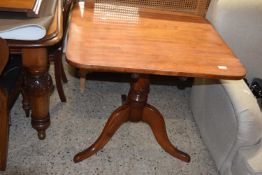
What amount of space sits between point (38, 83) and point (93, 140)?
1.80ft

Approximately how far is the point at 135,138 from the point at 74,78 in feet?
2.51

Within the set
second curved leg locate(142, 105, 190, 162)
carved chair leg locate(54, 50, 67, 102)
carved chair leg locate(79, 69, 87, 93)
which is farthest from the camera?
carved chair leg locate(79, 69, 87, 93)

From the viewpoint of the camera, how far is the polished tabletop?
1100mm

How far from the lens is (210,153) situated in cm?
177

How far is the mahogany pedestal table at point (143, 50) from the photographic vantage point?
3.62 feet

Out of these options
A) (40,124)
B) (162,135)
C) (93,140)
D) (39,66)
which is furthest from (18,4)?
(162,135)

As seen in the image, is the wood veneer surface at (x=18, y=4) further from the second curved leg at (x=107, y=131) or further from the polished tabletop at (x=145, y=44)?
the second curved leg at (x=107, y=131)

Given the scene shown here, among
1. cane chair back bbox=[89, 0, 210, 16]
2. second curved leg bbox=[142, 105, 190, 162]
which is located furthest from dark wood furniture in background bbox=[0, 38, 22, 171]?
second curved leg bbox=[142, 105, 190, 162]

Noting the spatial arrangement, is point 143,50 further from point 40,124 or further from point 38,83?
point 40,124

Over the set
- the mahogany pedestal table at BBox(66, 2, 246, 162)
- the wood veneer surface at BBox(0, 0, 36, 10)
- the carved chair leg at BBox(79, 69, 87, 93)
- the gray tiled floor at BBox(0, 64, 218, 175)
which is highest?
the wood veneer surface at BBox(0, 0, 36, 10)

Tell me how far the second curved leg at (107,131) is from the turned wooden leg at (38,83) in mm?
276

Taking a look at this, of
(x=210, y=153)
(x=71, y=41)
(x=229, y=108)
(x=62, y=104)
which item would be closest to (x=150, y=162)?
(x=210, y=153)

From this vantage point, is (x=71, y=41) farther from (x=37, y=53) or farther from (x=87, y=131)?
(x=87, y=131)

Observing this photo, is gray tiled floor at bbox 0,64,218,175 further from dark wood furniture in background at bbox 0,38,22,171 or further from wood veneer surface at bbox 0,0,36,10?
wood veneer surface at bbox 0,0,36,10
